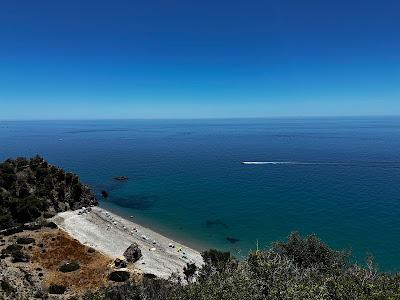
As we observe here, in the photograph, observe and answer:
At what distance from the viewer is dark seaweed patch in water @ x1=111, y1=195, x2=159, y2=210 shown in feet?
308

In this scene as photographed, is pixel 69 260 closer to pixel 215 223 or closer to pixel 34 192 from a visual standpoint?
pixel 215 223

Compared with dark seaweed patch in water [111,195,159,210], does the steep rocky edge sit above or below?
above

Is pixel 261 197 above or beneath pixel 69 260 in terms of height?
beneath

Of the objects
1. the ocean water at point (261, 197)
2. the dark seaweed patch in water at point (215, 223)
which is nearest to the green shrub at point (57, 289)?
the ocean water at point (261, 197)

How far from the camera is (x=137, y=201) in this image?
98.4m

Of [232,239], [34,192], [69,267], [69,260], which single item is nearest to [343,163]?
[232,239]

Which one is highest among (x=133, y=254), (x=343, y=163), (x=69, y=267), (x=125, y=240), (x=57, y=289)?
(x=57, y=289)

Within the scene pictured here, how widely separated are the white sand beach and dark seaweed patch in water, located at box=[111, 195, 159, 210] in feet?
36.1

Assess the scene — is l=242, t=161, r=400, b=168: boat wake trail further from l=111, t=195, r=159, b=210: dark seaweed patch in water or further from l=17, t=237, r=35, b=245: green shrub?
l=17, t=237, r=35, b=245: green shrub

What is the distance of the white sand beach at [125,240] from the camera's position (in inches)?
2205

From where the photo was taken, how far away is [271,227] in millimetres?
73688

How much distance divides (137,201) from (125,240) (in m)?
32.5

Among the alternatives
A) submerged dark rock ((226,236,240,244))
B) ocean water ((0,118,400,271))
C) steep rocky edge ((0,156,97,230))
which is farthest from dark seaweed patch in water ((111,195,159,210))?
submerged dark rock ((226,236,240,244))

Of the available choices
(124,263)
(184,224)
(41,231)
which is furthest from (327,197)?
(41,231)
